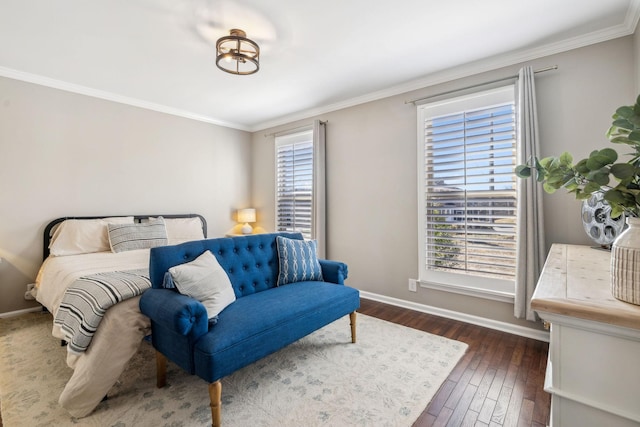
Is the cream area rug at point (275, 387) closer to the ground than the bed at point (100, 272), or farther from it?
closer to the ground

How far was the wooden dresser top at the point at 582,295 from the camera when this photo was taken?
79 centimetres

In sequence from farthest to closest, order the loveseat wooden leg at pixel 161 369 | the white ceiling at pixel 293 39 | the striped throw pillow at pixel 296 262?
1. the striped throw pillow at pixel 296 262
2. the white ceiling at pixel 293 39
3. the loveseat wooden leg at pixel 161 369

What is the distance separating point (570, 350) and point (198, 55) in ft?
10.8

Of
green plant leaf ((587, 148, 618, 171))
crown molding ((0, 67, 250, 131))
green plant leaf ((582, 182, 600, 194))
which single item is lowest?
green plant leaf ((582, 182, 600, 194))

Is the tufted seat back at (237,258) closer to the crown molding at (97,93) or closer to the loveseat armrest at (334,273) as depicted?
the loveseat armrest at (334,273)

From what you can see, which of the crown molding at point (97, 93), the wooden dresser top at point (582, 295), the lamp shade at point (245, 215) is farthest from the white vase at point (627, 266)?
the crown molding at point (97, 93)

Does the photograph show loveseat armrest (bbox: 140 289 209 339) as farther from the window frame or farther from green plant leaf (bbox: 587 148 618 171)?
the window frame

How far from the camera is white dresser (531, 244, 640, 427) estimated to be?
79 cm

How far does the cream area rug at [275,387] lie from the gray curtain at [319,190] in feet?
5.31

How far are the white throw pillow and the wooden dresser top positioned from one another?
5.42 ft

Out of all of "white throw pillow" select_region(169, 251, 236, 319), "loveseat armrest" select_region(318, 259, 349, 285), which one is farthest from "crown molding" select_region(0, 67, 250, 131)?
"loveseat armrest" select_region(318, 259, 349, 285)

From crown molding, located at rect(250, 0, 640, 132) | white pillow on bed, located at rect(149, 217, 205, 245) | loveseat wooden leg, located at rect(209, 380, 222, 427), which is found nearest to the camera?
loveseat wooden leg, located at rect(209, 380, 222, 427)

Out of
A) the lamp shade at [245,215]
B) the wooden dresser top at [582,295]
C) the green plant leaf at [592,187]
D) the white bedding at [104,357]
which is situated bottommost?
the white bedding at [104,357]

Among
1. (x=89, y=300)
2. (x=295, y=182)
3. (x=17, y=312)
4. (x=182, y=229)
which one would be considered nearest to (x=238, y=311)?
(x=89, y=300)
